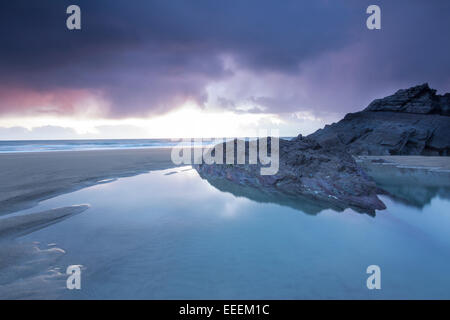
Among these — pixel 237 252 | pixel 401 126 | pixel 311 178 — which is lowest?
pixel 237 252

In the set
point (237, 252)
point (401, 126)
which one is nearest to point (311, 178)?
point (237, 252)

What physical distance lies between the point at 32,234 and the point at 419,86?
54.5m

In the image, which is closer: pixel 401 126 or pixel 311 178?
pixel 311 178

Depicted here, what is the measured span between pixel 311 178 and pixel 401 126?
113 feet

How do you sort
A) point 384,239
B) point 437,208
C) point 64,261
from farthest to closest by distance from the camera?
point 437,208
point 384,239
point 64,261

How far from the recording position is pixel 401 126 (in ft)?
101

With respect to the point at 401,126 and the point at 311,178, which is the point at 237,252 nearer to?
the point at 311,178

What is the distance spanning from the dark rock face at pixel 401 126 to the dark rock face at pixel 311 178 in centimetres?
2039

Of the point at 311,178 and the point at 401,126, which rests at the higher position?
the point at 401,126

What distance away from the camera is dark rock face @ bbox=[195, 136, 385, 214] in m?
6.33

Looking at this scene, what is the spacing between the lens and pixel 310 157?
8.23m

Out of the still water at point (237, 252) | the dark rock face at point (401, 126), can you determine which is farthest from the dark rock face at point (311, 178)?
the dark rock face at point (401, 126)
